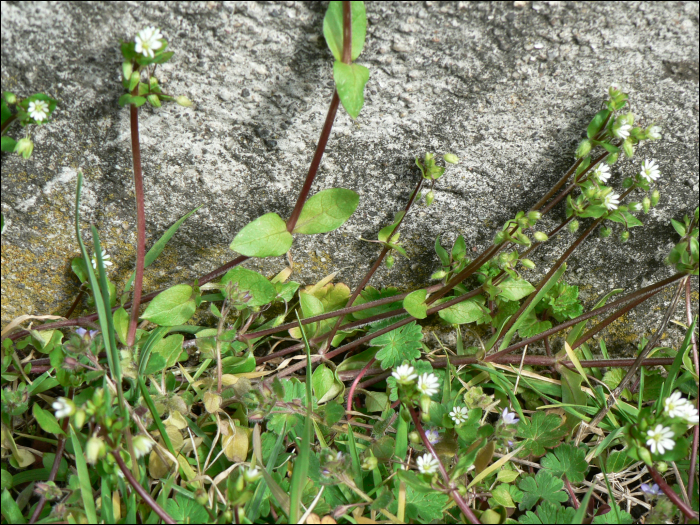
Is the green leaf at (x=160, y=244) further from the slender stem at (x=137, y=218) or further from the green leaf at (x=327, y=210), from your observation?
the green leaf at (x=327, y=210)

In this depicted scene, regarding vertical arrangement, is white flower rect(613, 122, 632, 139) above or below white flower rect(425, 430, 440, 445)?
above

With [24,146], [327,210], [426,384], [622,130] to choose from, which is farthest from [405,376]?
[24,146]

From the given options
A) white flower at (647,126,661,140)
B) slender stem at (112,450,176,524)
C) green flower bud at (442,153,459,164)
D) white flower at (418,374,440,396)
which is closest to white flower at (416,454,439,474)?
white flower at (418,374,440,396)

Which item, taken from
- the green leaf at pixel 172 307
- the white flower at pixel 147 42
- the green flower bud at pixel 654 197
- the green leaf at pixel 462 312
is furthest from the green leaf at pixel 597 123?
the green leaf at pixel 172 307

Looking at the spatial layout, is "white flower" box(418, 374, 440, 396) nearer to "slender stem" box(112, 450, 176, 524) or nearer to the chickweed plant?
the chickweed plant

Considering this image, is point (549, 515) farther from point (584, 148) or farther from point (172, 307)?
point (172, 307)

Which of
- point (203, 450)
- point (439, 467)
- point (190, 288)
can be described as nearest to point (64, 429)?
point (203, 450)

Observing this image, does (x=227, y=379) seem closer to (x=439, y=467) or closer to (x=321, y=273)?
(x=321, y=273)
